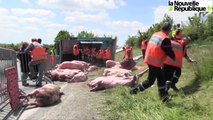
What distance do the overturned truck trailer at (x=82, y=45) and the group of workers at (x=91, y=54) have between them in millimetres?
286

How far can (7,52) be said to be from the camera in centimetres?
1030

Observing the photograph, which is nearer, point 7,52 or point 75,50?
point 7,52

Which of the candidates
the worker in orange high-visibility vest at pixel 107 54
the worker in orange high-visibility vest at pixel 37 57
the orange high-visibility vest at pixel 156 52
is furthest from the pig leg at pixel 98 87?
the worker in orange high-visibility vest at pixel 107 54

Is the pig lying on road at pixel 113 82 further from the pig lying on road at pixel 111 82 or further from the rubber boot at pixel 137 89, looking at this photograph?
the rubber boot at pixel 137 89

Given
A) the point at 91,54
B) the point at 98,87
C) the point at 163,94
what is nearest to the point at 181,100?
the point at 163,94

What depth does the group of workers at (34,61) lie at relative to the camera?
43.6ft

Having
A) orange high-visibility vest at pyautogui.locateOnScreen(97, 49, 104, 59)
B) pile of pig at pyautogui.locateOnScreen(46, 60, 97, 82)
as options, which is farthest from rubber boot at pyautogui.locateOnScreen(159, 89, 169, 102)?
orange high-visibility vest at pyautogui.locateOnScreen(97, 49, 104, 59)

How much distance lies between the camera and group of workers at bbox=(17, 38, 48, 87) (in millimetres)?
13289

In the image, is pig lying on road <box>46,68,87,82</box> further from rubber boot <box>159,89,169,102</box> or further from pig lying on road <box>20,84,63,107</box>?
rubber boot <box>159,89,169,102</box>

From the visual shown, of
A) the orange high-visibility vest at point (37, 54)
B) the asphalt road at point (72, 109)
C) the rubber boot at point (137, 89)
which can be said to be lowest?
A: the asphalt road at point (72, 109)

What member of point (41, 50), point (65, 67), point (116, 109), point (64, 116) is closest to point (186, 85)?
point (116, 109)

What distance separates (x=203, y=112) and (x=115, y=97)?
9.17 ft

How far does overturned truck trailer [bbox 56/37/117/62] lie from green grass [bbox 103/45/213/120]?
46.8 feet

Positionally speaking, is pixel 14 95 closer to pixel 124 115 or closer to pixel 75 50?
pixel 124 115
